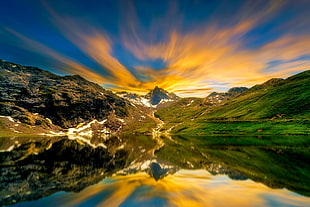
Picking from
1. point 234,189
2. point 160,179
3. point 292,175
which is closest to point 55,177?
point 160,179

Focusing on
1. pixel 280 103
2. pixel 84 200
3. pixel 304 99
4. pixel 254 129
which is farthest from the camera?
pixel 280 103

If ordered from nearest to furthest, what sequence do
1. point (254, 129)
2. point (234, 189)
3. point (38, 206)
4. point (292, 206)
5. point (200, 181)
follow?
point (292, 206)
point (38, 206)
point (234, 189)
point (200, 181)
point (254, 129)

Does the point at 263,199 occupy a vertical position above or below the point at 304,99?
below

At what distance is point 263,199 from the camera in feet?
56.8

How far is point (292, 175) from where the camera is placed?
85.5ft

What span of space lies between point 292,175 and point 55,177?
37.7m

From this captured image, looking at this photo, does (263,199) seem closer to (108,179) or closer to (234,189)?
(234,189)

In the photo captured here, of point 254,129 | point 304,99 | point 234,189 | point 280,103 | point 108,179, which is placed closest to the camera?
point 234,189

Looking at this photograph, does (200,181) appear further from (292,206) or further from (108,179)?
(108,179)

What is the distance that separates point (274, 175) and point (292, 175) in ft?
7.89

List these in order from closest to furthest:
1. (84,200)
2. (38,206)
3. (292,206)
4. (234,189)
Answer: (292,206), (38,206), (84,200), (234,189)

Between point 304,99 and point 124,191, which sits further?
point 304,99

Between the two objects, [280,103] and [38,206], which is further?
[280,103]

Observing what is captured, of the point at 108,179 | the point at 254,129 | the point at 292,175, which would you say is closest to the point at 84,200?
the point at 108,179
